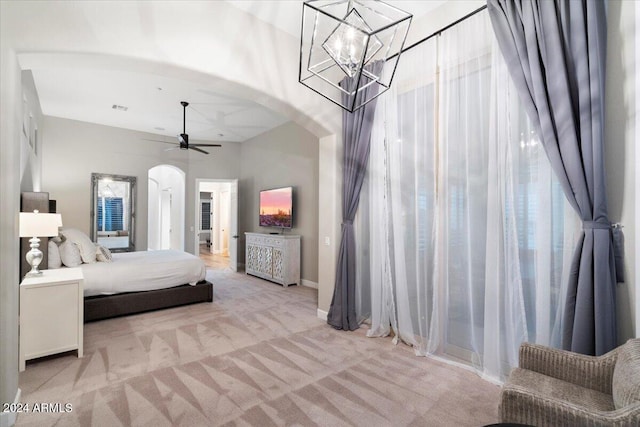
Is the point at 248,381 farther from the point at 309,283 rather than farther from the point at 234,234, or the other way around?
the point at 234,234

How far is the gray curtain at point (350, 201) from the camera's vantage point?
3.51 m

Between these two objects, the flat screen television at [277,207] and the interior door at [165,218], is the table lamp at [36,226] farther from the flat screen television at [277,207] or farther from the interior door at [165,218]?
the interior door at [165,218]

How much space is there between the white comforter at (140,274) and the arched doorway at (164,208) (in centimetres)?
400

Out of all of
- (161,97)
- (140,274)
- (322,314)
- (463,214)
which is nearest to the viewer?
(463,214)

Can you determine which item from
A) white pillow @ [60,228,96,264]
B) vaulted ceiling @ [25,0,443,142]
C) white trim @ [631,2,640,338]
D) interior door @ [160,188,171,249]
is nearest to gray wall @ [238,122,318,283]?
vaulted ceiling @ [25,0,443,142]

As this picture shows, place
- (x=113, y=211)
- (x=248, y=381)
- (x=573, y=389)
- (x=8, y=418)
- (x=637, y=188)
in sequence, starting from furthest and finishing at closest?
(x=113, y=211) → (x=248, y=381) → (x=8, y=418) → (x=637, y=188) → (x=573, y=389)

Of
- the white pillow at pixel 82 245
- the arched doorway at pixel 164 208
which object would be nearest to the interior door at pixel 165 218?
the arched doorway at pixel 164 208

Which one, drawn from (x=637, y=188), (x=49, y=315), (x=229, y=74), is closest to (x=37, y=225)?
(x=49, y=315)

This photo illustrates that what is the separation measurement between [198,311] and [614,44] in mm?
4847

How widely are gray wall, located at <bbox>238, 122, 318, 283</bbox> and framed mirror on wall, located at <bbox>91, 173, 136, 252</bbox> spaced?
244cm

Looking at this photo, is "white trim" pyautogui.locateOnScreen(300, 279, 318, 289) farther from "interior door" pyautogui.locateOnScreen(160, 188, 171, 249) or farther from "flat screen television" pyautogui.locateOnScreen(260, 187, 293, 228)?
"interior door" pyautogui.locateOnScreen(160, 188, 171, 249)

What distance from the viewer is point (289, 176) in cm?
639

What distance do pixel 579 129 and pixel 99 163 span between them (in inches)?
304

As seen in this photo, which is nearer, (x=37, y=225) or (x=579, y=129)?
(x=579, y=129)
